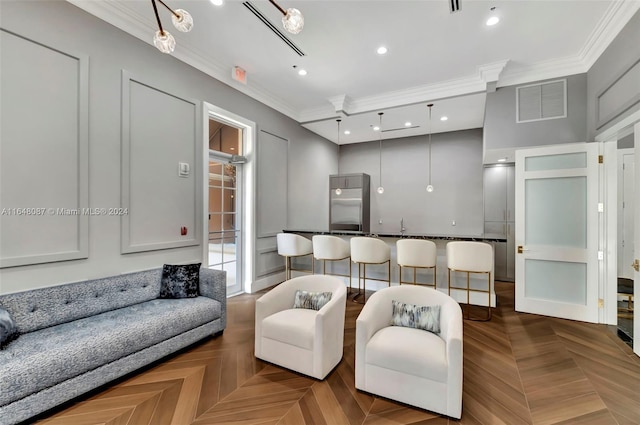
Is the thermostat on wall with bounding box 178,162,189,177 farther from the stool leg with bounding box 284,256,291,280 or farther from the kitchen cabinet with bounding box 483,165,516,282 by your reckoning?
the kitchen cabinet with bounding box 483,165,516,282

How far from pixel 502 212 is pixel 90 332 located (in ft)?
21.0

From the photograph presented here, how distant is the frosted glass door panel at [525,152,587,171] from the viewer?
138 inches

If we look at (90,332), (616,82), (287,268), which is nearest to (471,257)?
(616,82)

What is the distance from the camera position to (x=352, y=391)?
214cm

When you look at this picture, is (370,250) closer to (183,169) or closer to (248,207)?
(248,207)

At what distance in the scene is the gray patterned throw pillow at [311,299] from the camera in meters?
2.74

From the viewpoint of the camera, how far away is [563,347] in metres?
2.85

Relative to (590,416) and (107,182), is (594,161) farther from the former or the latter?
(107,182)

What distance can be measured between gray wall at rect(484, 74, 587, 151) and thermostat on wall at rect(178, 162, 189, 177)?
4.39m

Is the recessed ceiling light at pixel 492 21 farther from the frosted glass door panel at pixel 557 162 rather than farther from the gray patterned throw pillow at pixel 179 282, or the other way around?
the gray patterned throw pillow at pixel 179 282

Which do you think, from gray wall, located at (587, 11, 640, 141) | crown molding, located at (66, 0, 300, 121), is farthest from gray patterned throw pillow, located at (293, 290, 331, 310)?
gray wall, located at (587, 11, 640, 141)

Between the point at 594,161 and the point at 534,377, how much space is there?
2780mm

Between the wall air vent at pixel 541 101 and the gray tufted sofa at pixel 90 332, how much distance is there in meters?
4.68

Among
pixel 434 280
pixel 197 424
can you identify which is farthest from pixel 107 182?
pixel 434 280
